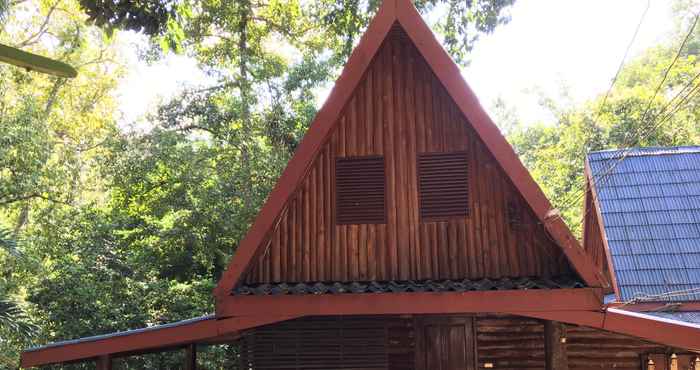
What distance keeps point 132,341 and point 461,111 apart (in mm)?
4544

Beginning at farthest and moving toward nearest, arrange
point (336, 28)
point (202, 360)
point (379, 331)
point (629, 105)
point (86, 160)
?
point (629, 105) → point (86, 160) → point (202, 360) → point (336, 28) → point (379, 331)

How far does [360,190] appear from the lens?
25.5 feet

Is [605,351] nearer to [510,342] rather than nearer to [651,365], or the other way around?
[651,365]

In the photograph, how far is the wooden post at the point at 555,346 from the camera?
7465 millimetres

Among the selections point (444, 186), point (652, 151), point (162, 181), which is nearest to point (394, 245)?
point (444, 186)

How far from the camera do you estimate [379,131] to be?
7.88m

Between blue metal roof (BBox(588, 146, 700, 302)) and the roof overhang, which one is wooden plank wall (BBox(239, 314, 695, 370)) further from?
the roof overhang

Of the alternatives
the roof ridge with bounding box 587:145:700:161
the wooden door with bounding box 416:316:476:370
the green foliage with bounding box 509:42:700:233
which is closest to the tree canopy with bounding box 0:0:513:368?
the roof ridge with bounding box 587:145:700:161

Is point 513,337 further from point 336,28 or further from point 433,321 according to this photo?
point 336,28

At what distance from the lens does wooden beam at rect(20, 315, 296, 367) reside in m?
6.89

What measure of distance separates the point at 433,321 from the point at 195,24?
15.0m

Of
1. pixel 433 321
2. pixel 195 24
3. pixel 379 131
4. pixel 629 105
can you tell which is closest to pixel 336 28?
pixel 379 131

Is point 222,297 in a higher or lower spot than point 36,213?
lower

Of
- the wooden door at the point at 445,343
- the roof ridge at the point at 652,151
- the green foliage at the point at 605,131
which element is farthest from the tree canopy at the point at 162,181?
the green foliage at the point at 605,131
